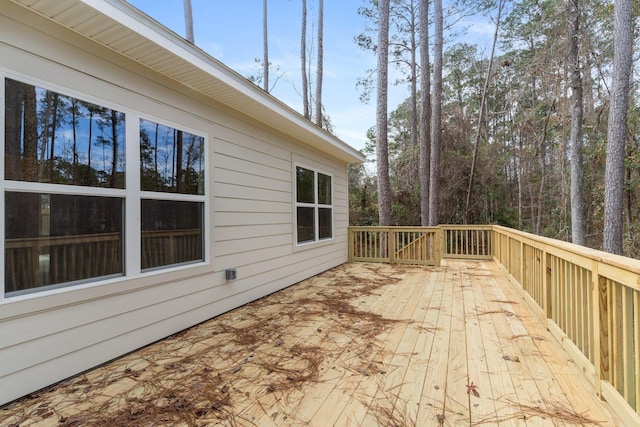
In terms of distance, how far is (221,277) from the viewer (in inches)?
137

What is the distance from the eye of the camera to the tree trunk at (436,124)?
8.76 m

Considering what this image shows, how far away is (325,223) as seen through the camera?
20.4 ft

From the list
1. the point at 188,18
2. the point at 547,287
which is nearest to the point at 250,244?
the point at 547,287

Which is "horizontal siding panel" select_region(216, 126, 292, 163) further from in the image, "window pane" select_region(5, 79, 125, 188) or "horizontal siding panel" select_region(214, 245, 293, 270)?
"horizontal siding panel" select_region(214, 245, 293, 270)

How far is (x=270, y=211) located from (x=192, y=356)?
7.71 feet

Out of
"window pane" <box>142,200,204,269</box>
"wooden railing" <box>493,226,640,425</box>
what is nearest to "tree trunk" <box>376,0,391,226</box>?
"wooden railing" <box>493,226,640,425</box>

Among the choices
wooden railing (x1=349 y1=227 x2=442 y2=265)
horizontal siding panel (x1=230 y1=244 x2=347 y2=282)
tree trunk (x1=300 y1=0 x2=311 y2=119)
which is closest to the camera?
horizontal siding panel (x1=230 y1=244 x2=347 y2=282)

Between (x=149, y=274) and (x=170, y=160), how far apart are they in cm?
107

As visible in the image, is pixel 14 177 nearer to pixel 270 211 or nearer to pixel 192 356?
pixel 192 356

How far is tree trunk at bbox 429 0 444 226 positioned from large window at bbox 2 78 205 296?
289 inches

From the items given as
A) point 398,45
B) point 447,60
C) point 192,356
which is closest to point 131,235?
point 192,356

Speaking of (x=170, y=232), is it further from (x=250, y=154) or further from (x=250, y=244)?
(x=250, y=154)

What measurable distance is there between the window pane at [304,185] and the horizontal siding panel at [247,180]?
350 mm

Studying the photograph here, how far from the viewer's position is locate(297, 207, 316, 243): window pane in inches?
208
